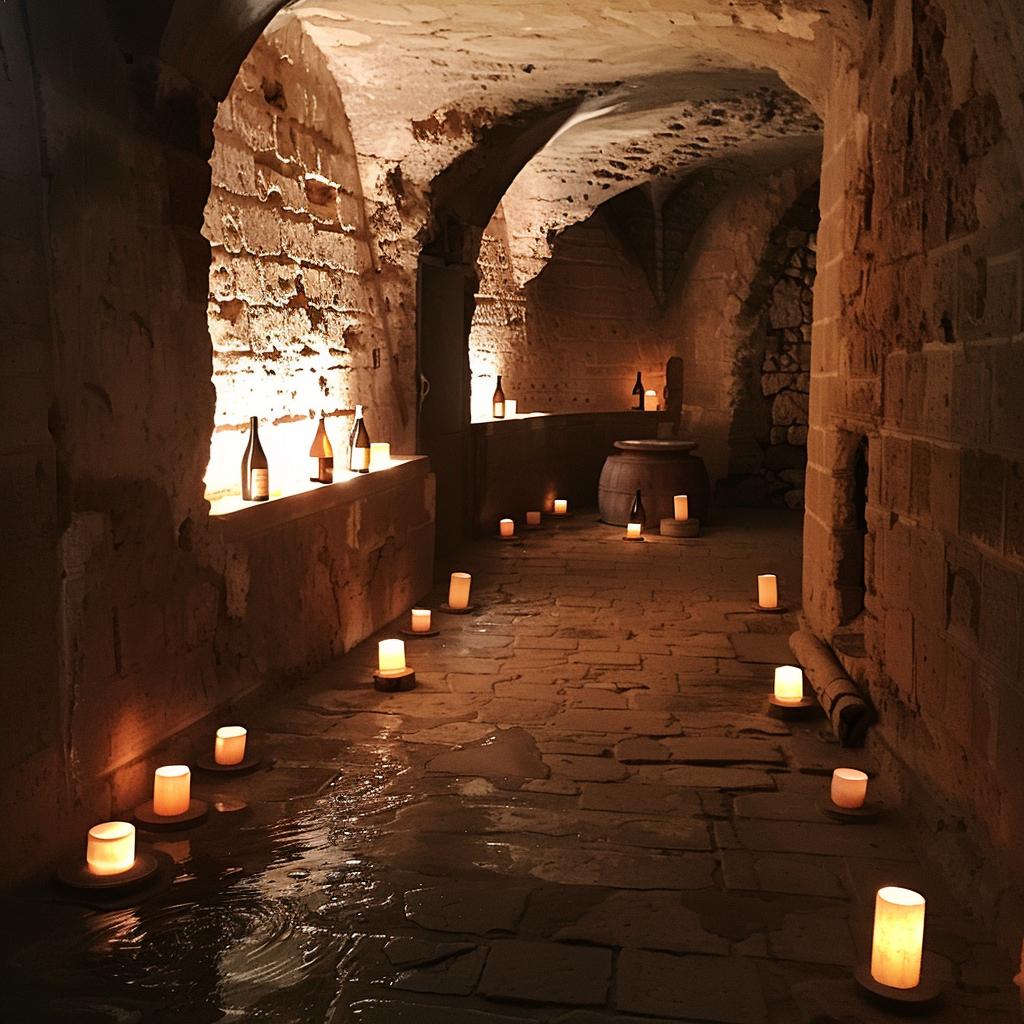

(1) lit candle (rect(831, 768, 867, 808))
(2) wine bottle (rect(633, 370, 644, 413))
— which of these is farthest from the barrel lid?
(1) lit candle (rect(831, 768, 867, 808))

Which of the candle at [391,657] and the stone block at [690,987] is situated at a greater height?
the candle at [391,657]

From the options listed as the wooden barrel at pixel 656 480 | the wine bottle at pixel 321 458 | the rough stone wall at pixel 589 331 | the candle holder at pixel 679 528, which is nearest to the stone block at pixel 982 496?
the wine bottle at pixel 321 458

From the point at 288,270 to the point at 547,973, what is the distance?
Result: 3.81 metres

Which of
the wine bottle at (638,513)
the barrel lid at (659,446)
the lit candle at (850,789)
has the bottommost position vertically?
the lit candle at (850,789)

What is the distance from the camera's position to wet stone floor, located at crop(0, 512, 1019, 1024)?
2176 mm

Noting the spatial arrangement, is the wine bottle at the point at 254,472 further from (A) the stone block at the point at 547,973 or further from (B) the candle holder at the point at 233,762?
(A) the stone block at the point at 547,973

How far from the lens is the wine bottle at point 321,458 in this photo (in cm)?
494

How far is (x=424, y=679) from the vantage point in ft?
15.2

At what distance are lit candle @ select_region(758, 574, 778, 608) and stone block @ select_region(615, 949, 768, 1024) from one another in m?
3.85

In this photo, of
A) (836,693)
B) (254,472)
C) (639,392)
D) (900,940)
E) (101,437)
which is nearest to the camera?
(900,940)

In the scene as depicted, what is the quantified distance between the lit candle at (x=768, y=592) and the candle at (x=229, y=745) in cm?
346

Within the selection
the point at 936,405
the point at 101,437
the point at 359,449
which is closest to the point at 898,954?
the point at 936,405

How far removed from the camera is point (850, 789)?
320 centimetres

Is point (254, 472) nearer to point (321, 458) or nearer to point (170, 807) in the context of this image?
point (321, 458)
